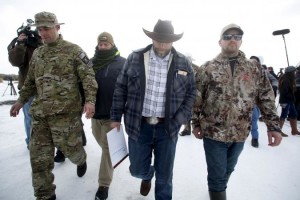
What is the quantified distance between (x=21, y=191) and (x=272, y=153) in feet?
15.9

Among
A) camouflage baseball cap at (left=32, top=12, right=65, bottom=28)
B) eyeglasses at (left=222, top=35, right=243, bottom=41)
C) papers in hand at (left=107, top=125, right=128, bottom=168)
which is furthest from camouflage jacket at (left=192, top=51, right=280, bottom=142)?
camouflage baseball cap at (left=32, top=12, right=65, bottom=28)

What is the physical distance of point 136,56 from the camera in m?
2.71

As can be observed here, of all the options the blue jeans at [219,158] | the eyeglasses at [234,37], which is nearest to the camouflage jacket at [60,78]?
the blue jeans at [219,158]

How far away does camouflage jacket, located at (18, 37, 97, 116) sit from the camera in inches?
115

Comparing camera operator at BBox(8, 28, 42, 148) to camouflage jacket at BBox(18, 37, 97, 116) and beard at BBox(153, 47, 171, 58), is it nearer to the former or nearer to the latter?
camouflage jacket at BBox(18, 37, 97, 116)

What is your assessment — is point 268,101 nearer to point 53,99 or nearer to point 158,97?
point 158,97

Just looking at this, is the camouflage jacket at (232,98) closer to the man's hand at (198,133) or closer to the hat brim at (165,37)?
the man's hand at (198,133)

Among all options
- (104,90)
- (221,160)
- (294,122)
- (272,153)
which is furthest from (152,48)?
(294,122)

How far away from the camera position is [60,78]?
116 inches

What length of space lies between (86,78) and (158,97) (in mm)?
991

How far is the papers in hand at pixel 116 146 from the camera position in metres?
2.84

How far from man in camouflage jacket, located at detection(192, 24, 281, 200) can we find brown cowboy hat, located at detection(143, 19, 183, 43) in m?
0.60

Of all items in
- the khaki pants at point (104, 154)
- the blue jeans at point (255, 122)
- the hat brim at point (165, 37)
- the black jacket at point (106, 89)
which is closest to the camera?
the hat brim at point (165, 37)

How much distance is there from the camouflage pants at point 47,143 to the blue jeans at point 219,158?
5.66ft
